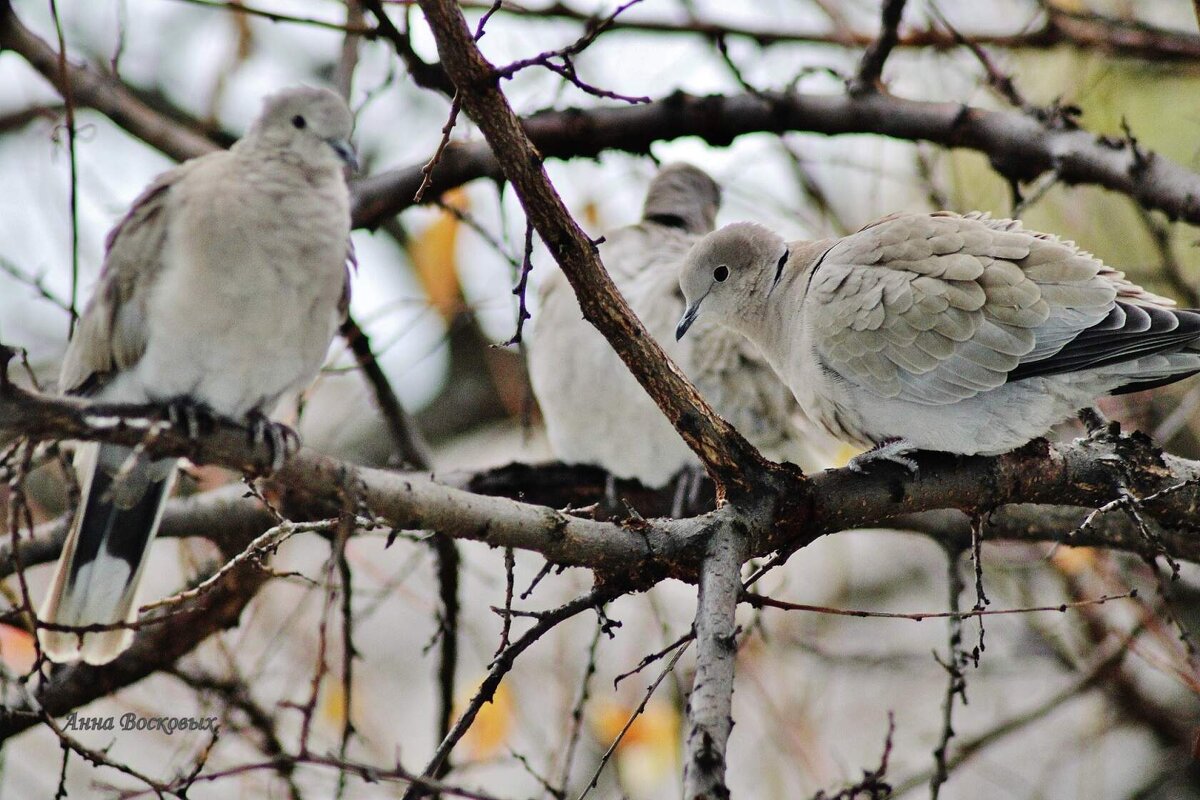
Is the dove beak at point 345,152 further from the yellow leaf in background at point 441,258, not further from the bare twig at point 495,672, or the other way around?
the yellow leaf in background at point 441,258

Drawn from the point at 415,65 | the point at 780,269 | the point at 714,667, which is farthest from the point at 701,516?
the point at 415,65

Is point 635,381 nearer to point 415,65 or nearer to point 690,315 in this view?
point 690,315

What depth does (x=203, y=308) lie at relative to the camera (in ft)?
7.56

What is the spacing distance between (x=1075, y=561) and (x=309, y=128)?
3.13m

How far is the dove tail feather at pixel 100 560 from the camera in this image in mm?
2521

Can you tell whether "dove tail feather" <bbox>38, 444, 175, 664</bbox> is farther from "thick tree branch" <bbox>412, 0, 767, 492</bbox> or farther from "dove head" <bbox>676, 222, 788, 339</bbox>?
"dove head" <bbox>676, 222, 788, 339</bbox>

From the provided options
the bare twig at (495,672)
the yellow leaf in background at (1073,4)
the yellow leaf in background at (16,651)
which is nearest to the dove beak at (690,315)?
the bare twig at (495,672)

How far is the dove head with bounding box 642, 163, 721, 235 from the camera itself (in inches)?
173

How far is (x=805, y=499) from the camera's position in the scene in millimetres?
2262

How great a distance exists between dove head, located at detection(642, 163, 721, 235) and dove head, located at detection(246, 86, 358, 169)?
1.96 meters

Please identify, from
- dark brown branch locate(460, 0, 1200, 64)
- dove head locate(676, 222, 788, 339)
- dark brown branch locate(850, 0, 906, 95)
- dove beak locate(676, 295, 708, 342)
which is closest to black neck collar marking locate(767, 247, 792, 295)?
dove head locate(676, 222, 788, 339)

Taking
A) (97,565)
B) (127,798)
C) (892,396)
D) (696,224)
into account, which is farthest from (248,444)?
(696,224)

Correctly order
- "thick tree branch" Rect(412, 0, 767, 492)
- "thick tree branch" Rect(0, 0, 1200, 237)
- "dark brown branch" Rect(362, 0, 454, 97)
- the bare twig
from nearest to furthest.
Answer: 1. "thick tree branch" Rect(412, 0, 767, 492)
2. the bare twig
3. "dark brown branch" Rect(362, 0, 454, 97)
4. "thick tree branch" Rect(0, 0, 1200, 237)

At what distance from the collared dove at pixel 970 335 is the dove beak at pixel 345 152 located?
115 centimetres
